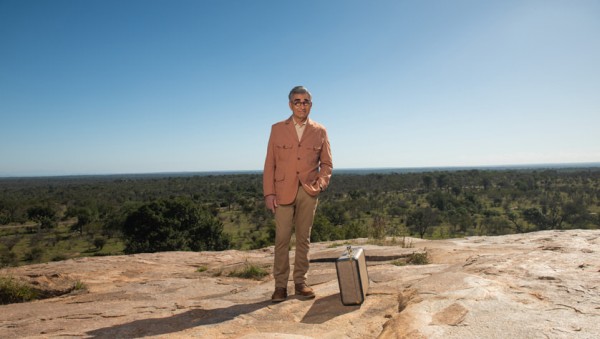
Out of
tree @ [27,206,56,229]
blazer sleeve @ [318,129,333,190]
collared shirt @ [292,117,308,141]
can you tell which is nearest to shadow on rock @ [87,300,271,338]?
blazer sleeve @ [318,129,333,190]

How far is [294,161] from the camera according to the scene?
4211mm

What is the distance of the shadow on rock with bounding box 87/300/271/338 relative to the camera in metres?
3.24

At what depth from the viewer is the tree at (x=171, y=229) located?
82.2ft

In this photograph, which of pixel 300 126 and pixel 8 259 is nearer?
pixel 300 126

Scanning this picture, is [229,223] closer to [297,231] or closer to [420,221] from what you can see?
[420,221]

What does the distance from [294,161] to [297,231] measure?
32.1 inches

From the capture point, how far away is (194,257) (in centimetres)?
741

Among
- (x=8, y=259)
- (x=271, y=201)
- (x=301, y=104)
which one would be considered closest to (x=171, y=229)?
(x=8, y=259)

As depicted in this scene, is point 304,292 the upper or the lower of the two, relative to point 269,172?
lower

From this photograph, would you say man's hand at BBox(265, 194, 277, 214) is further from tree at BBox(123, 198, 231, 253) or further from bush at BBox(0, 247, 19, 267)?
bush at BBox(0, 247, 19, 267)

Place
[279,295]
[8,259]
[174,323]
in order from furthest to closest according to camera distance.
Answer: [8,259]
[279,295]
[174,323]

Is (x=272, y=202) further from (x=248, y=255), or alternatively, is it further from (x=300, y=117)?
(x=248, y=255)

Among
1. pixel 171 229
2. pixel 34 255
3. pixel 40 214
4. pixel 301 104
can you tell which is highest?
pixel 301 104

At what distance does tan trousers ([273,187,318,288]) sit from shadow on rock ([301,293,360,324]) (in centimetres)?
40
